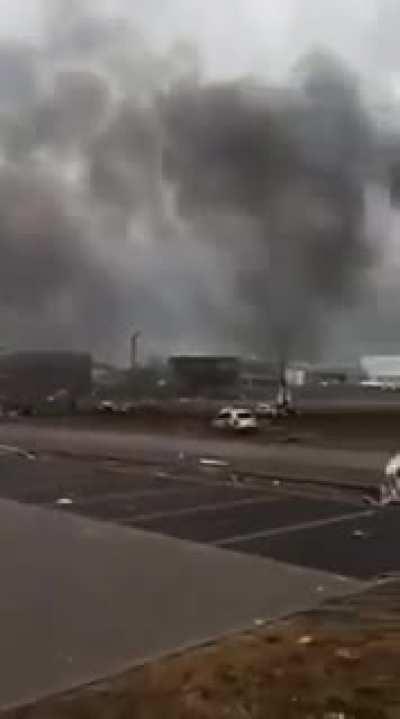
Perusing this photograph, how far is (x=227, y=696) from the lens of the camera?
6.22 metres

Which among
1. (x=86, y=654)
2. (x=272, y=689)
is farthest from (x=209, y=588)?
(x=272, y=689)

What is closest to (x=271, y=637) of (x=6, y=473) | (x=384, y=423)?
(x=6, y=473)

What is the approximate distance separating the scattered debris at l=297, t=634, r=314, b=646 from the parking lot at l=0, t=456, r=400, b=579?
11.1ft

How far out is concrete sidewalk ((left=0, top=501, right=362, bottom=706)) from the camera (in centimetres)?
780

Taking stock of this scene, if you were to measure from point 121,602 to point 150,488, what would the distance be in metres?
10.0

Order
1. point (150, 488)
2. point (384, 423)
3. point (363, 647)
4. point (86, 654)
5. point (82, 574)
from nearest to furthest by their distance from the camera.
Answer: point (363, 647) < point (86, 654) < point (82, 574) < point (150, 488) < point (384, 423)

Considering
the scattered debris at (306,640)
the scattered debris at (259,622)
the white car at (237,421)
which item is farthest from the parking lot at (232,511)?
the white car at (237,421)

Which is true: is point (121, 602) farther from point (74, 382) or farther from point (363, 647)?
point (74, 382)

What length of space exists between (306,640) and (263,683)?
111cm

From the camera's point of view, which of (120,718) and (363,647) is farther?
(363,647)

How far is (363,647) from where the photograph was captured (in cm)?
724

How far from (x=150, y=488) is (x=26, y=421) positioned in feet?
116

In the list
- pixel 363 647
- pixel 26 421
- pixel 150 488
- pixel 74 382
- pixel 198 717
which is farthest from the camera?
pixel 74 382

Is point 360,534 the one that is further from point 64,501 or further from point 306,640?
point 306,640
